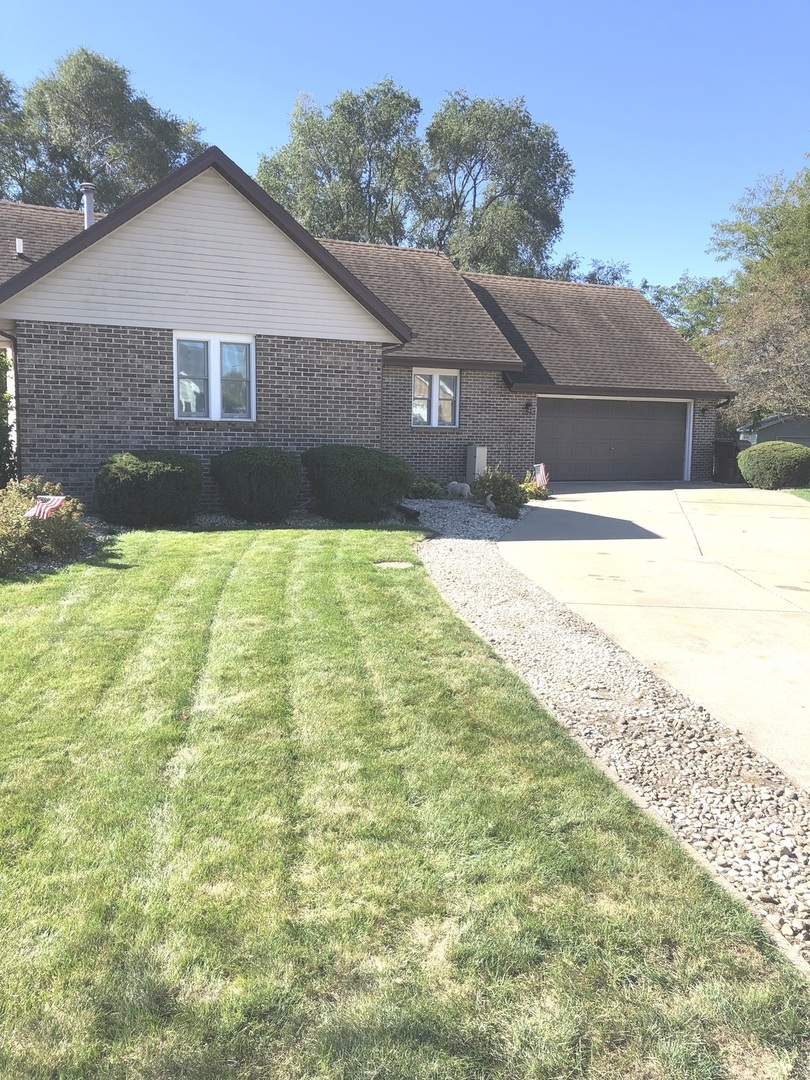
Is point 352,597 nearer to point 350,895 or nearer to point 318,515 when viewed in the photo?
point 350,895

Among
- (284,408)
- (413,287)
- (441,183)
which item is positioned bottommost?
(284,408)

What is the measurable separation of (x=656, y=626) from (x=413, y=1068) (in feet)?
16.3

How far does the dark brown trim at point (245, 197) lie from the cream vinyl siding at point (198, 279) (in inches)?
6.8

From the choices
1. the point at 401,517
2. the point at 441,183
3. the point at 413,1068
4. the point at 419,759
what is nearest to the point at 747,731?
the point at 419,759

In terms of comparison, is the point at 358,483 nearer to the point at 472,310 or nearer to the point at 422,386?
the point at 422,386

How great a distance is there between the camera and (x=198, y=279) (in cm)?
1243

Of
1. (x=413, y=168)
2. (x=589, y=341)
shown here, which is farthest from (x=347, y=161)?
(x=589, y=341)

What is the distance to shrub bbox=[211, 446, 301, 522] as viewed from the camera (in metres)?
11.2

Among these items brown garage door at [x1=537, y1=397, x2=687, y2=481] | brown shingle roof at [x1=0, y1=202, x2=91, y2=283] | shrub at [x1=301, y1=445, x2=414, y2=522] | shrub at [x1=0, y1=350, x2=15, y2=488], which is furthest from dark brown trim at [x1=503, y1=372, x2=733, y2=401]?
shrub at [x1=0, y1=350, x2=15, y2=488]

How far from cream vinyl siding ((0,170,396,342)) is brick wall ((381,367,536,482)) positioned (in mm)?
3717

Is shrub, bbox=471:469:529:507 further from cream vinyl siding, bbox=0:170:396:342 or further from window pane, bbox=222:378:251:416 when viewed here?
window pane, bbox=222:378:251:416

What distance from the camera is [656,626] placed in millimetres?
6504

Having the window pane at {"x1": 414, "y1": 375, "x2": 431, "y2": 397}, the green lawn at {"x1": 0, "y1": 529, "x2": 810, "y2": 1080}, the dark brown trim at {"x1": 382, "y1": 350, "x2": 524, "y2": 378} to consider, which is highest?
the dark brown trim at {"x1": 382, "y1": 350, "x2": 524, "y2": 378}

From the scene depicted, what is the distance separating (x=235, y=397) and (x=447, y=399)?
5906mm
